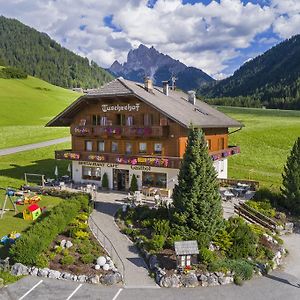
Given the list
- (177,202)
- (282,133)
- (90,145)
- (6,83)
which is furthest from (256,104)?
(177,202)

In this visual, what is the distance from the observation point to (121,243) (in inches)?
898

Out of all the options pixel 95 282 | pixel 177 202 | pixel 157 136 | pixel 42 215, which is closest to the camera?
pixel 95 282

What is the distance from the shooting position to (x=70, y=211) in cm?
2478

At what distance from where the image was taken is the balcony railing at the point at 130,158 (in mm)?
30719

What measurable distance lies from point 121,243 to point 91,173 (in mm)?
14819

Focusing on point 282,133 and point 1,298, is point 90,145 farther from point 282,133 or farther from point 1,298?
point 282,133

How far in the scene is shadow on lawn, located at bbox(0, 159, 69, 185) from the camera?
1610 inches

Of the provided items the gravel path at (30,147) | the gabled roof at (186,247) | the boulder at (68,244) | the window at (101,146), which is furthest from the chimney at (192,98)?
the gravel path at (30,147)

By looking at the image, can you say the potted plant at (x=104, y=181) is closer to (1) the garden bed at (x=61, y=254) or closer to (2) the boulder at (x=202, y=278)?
(1) the garden bed at (x=61, y=254)

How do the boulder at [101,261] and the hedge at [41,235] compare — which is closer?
the hedge at [41,235]

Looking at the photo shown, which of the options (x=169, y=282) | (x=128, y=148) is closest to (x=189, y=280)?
(x=169, y=282)

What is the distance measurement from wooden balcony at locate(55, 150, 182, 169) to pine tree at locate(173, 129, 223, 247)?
7077 millimetres

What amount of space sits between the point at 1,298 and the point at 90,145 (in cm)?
2140

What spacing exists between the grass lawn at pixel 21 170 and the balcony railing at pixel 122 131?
753 centimetres
